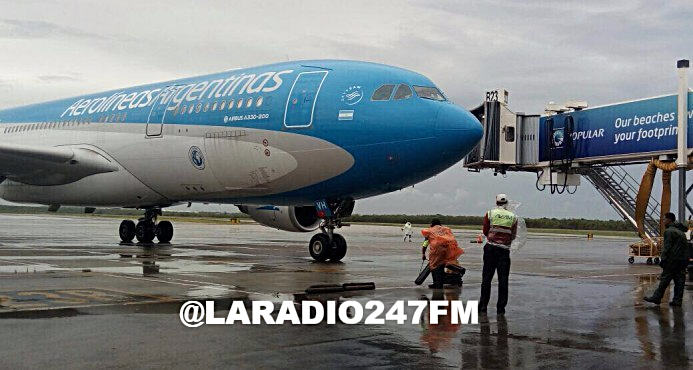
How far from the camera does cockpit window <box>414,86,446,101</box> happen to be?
17047 millimetres

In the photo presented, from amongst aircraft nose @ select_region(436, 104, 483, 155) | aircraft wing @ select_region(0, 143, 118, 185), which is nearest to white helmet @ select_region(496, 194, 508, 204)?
aircraft nose @ select_region(436, 104, 483, 155)

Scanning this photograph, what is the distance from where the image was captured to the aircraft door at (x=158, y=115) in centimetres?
2103

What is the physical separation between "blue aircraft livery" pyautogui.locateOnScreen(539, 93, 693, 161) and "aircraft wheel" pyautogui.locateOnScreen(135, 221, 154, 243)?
13.4 meters

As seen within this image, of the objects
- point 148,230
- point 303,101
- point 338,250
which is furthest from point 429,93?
point 148,230

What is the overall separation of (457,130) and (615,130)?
861cm

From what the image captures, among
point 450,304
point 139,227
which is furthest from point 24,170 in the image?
point 450,304

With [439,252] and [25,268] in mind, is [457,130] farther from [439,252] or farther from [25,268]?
[25,268]

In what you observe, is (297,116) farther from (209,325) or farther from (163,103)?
(209,325)

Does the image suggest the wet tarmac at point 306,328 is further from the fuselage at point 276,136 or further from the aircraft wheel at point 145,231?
the aircraft wheel at point 145,231

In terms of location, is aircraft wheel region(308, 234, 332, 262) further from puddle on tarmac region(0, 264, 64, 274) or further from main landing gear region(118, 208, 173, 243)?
main landing gear region(118, 208, 173, 243)

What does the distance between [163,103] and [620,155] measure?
43.8 feet

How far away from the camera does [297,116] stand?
1755 centimetres

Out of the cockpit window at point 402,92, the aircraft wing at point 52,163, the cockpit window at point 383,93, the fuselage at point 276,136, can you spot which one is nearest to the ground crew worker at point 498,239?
the fuselage at point 276,136

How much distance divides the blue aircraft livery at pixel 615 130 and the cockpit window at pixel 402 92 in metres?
8.46
